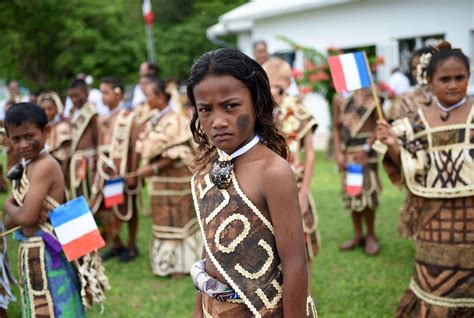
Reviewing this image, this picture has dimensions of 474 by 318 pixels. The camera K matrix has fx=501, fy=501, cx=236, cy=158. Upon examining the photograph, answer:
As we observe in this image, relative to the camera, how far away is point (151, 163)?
216 inches

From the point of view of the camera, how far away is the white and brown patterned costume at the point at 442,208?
315cm

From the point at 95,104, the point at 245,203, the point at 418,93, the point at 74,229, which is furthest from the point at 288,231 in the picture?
the point at 95,104

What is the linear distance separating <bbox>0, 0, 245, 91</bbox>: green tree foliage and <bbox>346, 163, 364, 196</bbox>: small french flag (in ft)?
41.2

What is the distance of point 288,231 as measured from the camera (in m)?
1.93

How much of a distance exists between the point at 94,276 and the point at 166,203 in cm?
209

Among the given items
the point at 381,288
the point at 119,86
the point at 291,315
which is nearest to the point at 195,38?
the point at 119,86

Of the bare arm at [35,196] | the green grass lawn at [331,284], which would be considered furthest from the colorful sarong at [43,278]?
the green grass lawn at [331,284]

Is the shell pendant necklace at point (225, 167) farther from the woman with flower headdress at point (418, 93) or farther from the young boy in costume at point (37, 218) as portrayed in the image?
the woman with flower headdress at point (418, 93)

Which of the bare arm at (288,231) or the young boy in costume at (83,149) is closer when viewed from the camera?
the bare arm at (288,231)

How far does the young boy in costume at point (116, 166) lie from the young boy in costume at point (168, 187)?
50cm

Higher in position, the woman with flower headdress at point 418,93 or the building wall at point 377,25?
the building wall at point 377,25

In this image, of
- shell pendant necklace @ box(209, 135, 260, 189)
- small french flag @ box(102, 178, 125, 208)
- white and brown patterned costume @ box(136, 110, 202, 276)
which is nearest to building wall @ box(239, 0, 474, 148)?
white and brown patterned costume @ box(136, 110, 202, 276)

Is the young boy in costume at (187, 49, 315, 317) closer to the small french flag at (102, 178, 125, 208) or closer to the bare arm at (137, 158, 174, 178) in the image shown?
the bare arm at (137, 158, 174, 178)

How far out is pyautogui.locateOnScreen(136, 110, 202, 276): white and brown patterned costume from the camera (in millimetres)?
5363
